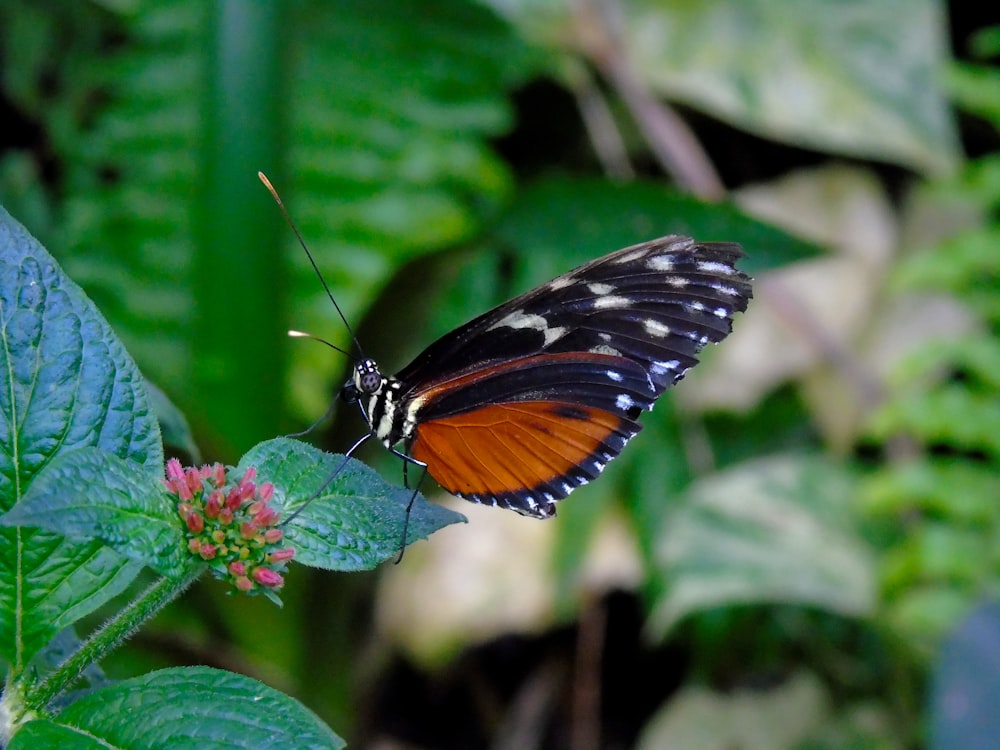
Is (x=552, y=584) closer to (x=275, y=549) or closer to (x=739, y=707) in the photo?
(x=739, y=707)

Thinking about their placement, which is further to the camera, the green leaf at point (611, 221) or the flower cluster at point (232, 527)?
the green leaf at point (611, 221)

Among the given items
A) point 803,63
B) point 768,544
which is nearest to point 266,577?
point 768,544

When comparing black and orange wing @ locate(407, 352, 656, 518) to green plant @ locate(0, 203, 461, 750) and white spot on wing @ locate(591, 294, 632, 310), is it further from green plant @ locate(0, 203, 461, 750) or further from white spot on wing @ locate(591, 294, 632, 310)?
green plant @ locate(0, 203, 461, 750)

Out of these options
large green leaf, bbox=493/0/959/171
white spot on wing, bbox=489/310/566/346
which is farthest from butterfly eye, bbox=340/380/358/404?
large green leaf, bbox=493/0/959/171

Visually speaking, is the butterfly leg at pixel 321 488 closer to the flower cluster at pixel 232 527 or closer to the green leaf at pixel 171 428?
the flower cluster at pixel 232 527

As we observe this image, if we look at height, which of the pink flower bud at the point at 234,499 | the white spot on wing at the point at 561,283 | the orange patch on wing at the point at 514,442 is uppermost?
the pink flower bud at the point at 234,499

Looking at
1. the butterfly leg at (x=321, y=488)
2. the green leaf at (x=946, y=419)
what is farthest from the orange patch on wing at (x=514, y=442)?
the green leaf at (x=946, y=419)

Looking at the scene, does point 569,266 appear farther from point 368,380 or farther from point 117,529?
point 117,529

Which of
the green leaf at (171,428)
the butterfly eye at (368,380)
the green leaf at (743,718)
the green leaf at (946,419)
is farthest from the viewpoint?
the green leaf at (743,718)
